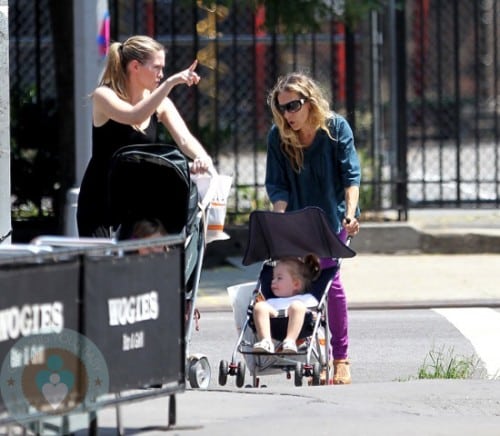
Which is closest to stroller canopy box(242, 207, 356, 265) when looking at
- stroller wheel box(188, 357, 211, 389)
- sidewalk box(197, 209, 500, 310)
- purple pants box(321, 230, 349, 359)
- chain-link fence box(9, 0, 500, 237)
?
purple pants box(321, 230, 349, 359)

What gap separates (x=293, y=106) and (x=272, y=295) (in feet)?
3.53

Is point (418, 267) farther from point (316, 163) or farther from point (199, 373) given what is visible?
point (199, 373)

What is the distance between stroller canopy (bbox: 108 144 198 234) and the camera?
286 inches

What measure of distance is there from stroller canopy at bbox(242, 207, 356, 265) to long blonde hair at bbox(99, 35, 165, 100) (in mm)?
1060

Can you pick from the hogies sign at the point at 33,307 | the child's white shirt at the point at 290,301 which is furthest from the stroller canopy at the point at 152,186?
the hogies sign at the point at 33,307

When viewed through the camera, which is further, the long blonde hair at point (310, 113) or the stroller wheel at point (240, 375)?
the long blonde hair at point (310, 113)

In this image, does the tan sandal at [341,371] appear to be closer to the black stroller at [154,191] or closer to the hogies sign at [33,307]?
the black stroller at [154,191]

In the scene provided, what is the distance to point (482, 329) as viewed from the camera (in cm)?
1045

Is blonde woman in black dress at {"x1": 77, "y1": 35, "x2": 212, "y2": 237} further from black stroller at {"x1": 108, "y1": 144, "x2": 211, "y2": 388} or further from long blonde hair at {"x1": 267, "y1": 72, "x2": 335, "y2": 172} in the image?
long blonde hair at {"x1": 267, "y1": 72, "x2": 335, "y2": 172}

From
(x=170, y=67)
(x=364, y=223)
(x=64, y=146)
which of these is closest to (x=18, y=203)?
(x=64, y=146)

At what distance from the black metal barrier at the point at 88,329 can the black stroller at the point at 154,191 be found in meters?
1.07

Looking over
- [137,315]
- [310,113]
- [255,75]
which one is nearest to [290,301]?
[310,113]

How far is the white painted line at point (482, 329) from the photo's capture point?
360 inches

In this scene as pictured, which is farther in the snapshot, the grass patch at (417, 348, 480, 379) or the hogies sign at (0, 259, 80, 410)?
the grass patch at (417, 348, 480, 379)
